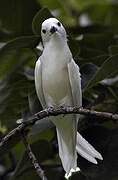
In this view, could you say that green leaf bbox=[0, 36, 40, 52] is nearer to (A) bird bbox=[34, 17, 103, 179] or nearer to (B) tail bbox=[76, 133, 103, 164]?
(A) bird bbox=[34, 17, 103, 179]

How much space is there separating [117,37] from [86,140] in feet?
1.31

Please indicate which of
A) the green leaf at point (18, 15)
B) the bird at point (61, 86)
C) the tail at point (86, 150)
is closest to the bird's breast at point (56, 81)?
the bird at point (61, 86)

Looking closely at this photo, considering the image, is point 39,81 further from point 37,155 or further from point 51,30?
point 37,155

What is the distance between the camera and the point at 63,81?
1493 mm

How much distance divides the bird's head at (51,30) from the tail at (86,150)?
27 cm

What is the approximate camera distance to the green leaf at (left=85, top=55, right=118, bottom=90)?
140 cm

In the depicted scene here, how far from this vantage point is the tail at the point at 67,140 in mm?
1486

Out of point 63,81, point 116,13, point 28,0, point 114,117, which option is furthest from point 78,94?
point 116,13

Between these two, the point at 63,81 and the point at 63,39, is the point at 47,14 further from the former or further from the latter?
the point at 63,81

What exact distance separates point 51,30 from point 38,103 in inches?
8.3

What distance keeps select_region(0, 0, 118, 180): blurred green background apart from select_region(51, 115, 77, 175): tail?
0.10ft

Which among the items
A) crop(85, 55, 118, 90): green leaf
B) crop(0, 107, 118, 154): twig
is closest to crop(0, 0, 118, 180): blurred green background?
crop(85, 55, 118, 90): green leaf

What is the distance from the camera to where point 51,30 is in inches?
58.3

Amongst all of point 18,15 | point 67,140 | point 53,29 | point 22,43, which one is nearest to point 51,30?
point 53,29
